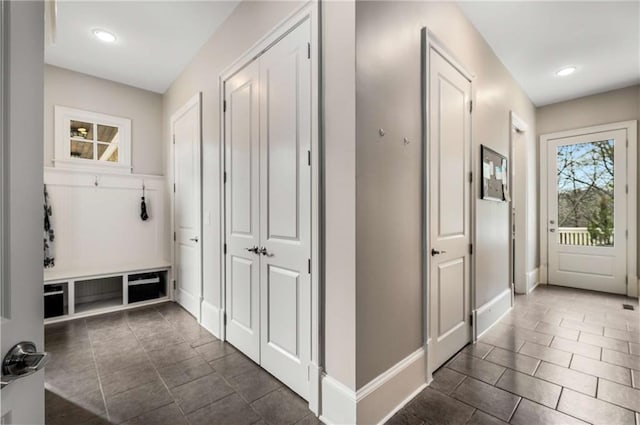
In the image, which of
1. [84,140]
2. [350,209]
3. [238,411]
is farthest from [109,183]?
[350,209]

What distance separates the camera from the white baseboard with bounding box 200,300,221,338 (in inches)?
108

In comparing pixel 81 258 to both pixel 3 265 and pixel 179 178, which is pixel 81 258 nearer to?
pixel 179 178

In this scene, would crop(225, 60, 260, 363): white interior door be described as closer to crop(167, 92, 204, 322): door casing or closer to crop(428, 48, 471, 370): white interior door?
crop(167, 92, 204, 322): door casing

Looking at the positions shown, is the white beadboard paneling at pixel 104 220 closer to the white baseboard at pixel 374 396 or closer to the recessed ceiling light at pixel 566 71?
the white baseboard at pixel 374 396

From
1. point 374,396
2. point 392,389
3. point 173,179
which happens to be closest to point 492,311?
point 392,389

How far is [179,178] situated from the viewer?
368 centimetres

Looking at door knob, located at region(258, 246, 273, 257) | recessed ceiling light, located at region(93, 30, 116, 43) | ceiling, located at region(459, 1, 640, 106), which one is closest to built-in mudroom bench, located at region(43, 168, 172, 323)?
recessed ceiling light, located at region(93, 30, 116, 43)

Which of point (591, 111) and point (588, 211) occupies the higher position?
point (591, 111)

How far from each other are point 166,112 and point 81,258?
218 centimetres

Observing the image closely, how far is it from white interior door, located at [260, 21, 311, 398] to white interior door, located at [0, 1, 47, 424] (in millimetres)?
1263

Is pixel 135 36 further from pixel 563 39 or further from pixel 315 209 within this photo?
Result: pixel 563 39

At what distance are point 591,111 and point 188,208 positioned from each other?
582 cm

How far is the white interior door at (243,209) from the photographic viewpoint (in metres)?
2.26

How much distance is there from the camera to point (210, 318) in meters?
2.88
